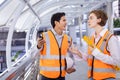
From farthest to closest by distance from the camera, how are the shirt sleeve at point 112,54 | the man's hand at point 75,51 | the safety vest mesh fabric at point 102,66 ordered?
the man's hand at point 75,51 < the safety vest mesh fabric at point 102,66 < the shirt sleeve at point 112,54

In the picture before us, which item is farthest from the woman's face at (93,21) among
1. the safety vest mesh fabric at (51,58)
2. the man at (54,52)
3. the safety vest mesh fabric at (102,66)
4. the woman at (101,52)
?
the safety vest mesh fabric at (51,58)

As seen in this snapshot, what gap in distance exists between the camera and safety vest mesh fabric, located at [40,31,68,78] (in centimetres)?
407

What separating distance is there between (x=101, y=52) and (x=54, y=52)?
61cm

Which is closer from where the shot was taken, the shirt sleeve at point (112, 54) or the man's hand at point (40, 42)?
the shirt sleeve at point (112, 54)

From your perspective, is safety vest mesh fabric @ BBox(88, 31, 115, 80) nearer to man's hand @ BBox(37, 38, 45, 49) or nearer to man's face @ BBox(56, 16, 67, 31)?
man's face @ BBox(56, 16, 67, 31)

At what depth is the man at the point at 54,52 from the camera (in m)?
4.07

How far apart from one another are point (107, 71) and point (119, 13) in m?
15.0

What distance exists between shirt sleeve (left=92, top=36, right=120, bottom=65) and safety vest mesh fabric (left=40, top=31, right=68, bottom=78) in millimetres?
532

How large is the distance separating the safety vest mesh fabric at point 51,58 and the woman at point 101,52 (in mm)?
390

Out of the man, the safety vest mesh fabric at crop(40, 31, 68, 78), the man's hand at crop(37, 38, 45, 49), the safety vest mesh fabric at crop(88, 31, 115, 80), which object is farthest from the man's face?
the safety vest mesh fabric at crop(88, 31, 115, 80)

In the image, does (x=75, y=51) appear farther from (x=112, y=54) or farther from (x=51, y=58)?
(x=112, y=54)

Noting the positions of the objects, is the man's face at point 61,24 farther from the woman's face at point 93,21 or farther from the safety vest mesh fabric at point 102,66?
the safety vest mesh fabric at point 102,66

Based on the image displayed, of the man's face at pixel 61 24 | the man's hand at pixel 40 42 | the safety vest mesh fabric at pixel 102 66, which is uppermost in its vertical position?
the man's face at pixel 61 24

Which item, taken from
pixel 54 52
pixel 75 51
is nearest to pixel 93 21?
pixel 75 51
